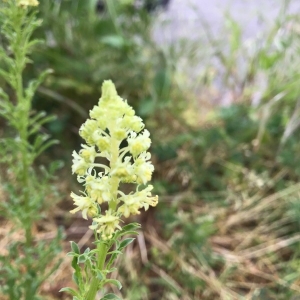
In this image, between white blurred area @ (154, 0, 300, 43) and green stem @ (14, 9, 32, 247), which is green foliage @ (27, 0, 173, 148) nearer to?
white blurred area @ (154, 0, 300, 43)

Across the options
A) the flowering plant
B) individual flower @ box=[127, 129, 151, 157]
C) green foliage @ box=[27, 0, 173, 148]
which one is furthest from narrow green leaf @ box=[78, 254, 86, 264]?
green foliage @ box=[27, 0, 173, 148]

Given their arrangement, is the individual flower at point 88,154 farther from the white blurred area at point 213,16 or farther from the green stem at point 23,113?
the white blurred area at point 213,16

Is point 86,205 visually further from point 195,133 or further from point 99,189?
point 195,133

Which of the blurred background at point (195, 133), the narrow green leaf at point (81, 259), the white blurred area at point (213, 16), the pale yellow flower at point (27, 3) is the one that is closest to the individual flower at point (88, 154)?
the narrow green leaf at point (81, 259)

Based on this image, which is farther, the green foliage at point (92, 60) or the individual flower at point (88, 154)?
the green foliage at point (92, 60)

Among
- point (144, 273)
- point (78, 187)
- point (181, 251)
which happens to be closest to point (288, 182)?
point (181, 251)

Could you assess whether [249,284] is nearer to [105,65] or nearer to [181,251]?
[181,251]

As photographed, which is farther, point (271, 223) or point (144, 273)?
point (271, 223)

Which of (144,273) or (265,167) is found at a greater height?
(265,167)
